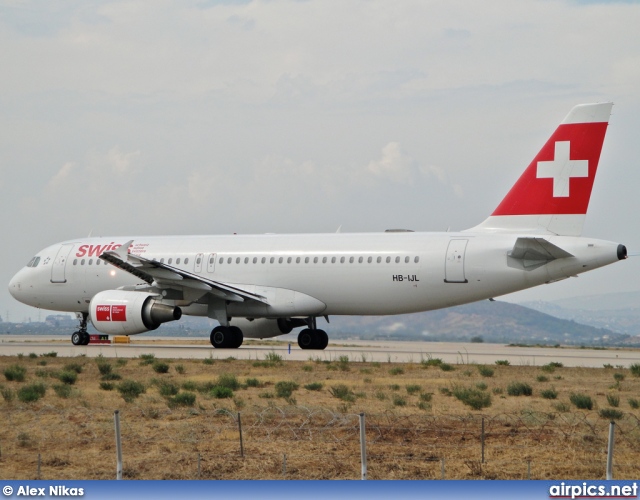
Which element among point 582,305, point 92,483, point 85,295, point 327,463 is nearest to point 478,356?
point 85,295

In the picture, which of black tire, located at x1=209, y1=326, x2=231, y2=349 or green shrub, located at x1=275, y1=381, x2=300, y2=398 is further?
black tire, located at x1=209, y1=326, x2=231, y2=349

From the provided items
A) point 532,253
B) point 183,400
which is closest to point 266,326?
point 532,253

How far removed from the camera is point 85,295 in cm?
3794

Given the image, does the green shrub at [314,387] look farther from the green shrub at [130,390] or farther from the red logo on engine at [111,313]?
the red logo on engine at [111,313]

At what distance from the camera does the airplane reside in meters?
30.1

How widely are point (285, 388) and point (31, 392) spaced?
5367 millimetres

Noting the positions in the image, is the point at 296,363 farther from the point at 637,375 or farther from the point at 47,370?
the point at 637,375

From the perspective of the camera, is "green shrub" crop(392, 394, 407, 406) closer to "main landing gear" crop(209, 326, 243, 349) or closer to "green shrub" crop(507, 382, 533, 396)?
"green shrub" crop(507, 382, 533, 396)

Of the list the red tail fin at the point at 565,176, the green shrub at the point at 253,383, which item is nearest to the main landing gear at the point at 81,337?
the green shrub at the point at 253,383

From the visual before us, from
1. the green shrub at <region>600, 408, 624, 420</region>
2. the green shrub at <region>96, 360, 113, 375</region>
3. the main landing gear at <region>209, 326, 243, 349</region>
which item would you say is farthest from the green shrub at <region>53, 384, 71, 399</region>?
the main landing gear at <region>209, 326, 243, 349</region>

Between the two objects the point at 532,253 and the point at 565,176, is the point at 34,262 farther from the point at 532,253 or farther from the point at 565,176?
the point at 565,176

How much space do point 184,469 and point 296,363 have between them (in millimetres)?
15260

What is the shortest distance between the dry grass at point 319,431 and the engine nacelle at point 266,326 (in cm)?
1042

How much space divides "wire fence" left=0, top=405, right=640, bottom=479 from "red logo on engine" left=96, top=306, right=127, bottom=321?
13.1 metres
